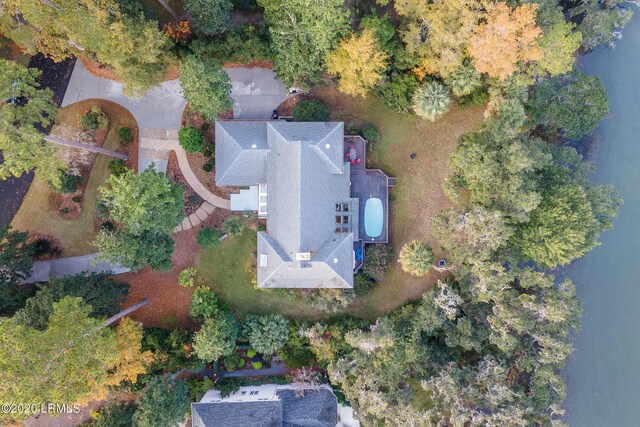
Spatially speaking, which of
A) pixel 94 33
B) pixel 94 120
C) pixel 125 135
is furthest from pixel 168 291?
pixel 94 33

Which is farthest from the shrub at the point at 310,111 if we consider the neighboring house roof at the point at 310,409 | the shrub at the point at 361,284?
the neighboring house roof at the point at 310,409

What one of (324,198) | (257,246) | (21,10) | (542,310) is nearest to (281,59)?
(324,198)

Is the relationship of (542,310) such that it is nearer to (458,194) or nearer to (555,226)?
(555,226)

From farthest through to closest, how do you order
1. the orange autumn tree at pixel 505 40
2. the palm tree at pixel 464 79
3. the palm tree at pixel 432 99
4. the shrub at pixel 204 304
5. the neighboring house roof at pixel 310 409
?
1. the shrub at pixel 204 304
2. the neighboring house roof at pixel 310 409
3. the palm tree at pixel 432 99
4. the palm tree at pixel 464 79
5. the orange autumn tree at pixel 505 40

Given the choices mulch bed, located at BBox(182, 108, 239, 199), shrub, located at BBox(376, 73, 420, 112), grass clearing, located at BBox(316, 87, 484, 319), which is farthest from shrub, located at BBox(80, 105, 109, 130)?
shrub, located at BBox(376, 73, 420, 112)

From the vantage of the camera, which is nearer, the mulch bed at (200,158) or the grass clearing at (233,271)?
the mulch bed at (200,158)

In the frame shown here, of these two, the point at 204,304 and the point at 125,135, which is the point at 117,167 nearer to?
the point at 125,135

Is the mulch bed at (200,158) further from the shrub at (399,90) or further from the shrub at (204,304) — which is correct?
the shrub at (399,90)
